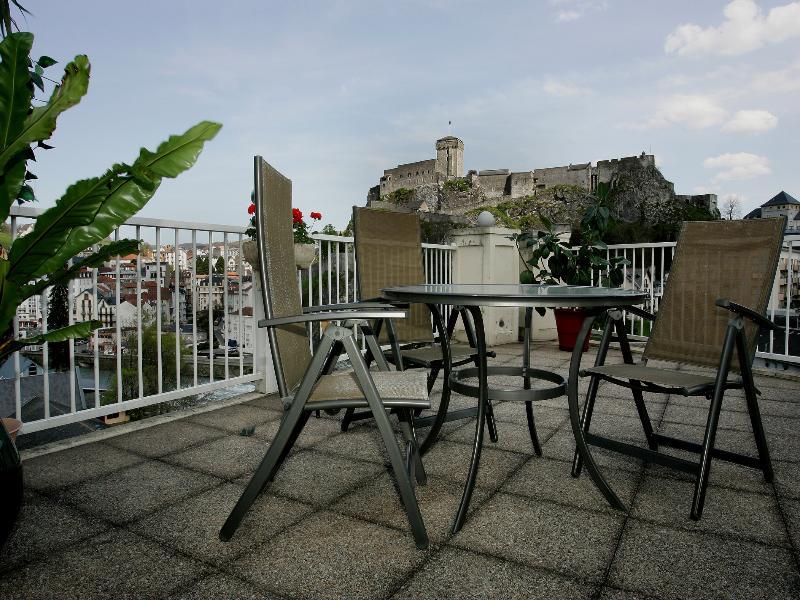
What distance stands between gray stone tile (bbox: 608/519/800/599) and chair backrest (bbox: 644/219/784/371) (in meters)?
0.75

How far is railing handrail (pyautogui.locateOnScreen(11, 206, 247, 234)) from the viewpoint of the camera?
7.07ft

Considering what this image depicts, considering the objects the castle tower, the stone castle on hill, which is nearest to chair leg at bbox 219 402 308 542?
the stone castle on hill

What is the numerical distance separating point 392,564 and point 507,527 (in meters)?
0.42

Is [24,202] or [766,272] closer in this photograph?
[766,272]

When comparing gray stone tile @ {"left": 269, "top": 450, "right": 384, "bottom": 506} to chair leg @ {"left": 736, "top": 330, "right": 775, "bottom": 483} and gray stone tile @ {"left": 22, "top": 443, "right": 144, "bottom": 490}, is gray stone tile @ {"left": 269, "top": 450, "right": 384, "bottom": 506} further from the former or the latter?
chair leg @ {"left": 736, "top": 330, "right": 775, "bottom": 483}

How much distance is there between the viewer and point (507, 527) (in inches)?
62.8

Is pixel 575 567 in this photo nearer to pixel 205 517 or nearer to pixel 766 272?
pixel 205 517

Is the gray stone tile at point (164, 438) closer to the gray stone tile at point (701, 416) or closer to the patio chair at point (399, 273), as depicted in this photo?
the patio chair at point (399, 273)

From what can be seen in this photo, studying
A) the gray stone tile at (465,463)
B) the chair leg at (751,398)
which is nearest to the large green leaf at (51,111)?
the gray stone tile at (465,463)

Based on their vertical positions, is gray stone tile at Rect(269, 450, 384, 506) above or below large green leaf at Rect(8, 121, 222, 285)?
below

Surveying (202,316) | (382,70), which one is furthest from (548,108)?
(202,316)

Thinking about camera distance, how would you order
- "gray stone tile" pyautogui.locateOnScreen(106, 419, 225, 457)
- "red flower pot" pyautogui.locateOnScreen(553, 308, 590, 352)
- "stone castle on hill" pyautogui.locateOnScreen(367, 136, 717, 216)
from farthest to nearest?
"stone castle on hill" pyautogui.locateOnScreen(367, 136, 717, 216) < "red flower pot" pyautogui.locateOnScreen(553, 308, 590, 352) < "gray stone tile" pyautogui.locateOnScreen(106, 419, 225, 457)

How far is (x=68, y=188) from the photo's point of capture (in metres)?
1.43

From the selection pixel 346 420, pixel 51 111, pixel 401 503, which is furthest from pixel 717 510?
pixel 51 111
